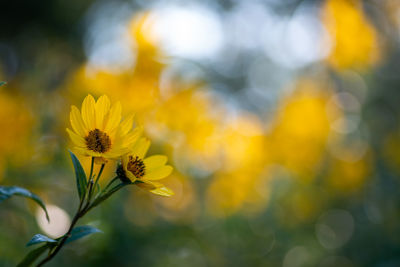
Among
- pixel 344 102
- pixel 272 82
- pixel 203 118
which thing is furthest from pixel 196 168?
pixel 272 82

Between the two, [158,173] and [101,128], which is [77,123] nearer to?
[101,128]

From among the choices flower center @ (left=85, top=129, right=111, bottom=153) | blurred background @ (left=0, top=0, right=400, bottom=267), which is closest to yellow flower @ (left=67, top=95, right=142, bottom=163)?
flower center @ (left=85, top=129, right=111, bottom=153)

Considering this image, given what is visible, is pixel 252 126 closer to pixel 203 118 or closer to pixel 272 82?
pixel 203 118

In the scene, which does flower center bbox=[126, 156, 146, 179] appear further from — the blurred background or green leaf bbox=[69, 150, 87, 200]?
the blurred background

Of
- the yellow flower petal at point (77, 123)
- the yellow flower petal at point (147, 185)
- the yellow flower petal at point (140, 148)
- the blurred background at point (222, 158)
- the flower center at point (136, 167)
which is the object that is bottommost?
the blurred background at point (222, 158)

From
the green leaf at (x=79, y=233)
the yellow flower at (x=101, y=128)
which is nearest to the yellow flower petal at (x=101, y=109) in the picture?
the yellow flower at (x=101, y=128)

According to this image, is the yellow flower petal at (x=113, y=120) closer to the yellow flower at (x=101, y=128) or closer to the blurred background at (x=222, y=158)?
the yellow flower at (x=101, y=128)
